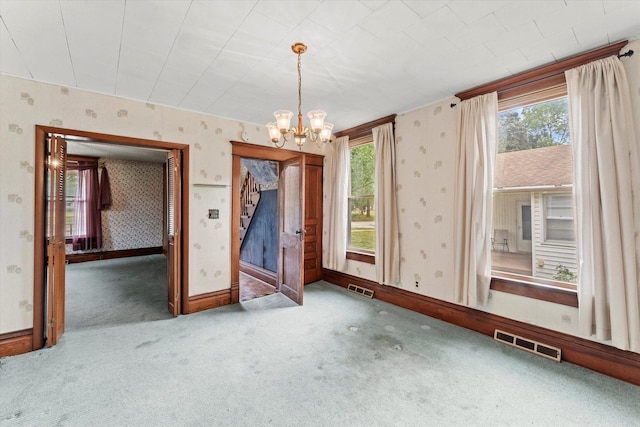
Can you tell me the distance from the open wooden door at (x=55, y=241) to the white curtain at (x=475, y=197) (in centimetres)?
427

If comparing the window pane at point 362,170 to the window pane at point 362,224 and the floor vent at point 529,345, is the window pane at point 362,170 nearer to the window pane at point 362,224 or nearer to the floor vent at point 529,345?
the window pane at point 362,224

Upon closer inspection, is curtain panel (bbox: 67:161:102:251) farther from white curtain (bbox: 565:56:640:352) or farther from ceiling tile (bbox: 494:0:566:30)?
white curtain (bbox: 565:56:640:352)

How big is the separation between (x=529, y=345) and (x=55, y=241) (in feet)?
15.8

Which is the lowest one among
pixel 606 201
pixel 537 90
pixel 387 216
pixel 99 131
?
pixel 387 216

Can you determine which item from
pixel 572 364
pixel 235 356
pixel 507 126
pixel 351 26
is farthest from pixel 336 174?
pixel 572 364

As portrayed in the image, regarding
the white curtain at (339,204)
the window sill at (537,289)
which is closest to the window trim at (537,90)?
the window sill at (537,289)

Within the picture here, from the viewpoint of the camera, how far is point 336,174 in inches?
188

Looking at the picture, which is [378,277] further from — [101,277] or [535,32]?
[101,277]

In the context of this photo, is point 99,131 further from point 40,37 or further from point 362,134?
point 362,134

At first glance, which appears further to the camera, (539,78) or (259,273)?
(259,273)

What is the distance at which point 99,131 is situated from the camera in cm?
310

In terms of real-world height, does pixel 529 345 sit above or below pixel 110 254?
below

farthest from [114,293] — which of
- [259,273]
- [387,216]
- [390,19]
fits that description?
[390,19]

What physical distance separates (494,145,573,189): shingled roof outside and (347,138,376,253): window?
5.98 feet
